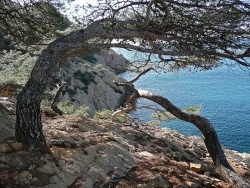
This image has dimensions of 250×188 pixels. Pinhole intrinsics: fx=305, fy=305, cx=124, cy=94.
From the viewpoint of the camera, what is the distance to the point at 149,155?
618 centimetres

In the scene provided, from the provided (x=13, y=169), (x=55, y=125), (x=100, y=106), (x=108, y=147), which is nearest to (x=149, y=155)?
(x=108, y=147)

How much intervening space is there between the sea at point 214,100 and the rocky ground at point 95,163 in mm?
10952

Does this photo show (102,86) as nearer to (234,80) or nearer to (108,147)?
(234,80)

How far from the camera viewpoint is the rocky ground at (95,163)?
4.22 metres

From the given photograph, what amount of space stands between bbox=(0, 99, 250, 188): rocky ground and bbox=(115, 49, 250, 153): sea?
35.9 feet

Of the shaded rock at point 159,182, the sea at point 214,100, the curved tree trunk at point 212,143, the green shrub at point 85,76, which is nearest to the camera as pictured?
the shaded rock at point 159,182

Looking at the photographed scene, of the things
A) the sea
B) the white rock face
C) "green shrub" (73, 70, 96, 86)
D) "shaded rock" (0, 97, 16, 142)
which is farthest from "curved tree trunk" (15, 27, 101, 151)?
"green shrub" (73, 70, 96, 86)

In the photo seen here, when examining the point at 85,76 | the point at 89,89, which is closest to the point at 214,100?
the point at 89,89

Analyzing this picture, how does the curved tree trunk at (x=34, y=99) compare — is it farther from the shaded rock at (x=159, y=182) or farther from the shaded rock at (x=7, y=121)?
the shaded rock at (x=159, y=182)

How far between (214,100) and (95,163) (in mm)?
30066

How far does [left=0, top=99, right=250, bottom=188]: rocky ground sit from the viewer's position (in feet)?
13.9

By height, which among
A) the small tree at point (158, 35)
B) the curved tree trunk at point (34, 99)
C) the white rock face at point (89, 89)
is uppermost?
the small tree at point (158, 35)

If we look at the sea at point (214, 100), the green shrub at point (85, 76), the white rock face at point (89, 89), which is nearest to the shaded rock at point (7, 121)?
the sea at point (214, 100)

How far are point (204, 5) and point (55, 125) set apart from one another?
3962mm
